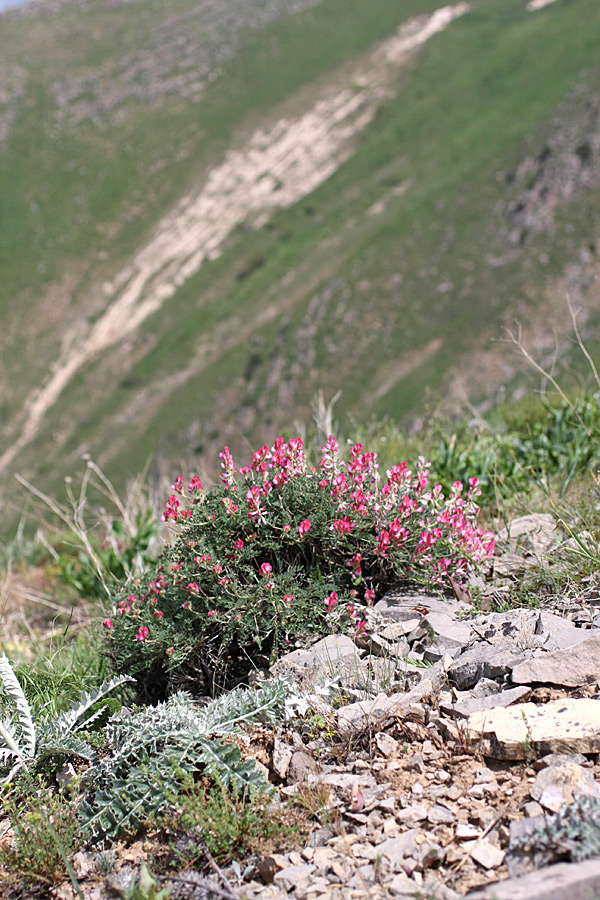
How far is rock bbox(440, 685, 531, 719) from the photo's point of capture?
2.81 metres

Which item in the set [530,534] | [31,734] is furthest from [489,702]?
[31,734]

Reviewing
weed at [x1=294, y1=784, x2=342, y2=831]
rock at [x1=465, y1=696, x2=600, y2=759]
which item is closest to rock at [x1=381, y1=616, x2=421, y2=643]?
rock at [x1=465, y1=696, x2=600, y2=759]

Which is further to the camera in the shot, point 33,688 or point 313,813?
point 33,688

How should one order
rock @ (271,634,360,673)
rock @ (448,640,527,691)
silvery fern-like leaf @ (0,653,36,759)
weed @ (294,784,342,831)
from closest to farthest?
1. weed @ (294,784,342,831)
2. rock @ (448,640,527,691)
3. silvery fern-like leaf @ (0,653,36,759)
4. rock @ (271,634,360,673)

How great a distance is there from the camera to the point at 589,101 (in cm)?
6862

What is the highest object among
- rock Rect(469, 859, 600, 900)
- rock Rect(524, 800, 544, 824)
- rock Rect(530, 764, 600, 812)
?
rock Rect(469, 859, 600, 900)

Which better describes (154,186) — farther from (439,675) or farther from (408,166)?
(439,675)

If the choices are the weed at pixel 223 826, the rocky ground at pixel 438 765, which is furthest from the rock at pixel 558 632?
the weed at pixel 223 826

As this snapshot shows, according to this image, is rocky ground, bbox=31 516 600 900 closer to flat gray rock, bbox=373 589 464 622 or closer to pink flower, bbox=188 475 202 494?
flat gray rock, bbox=373 589 464 622

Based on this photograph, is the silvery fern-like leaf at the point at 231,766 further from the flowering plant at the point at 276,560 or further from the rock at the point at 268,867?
the flowering plant at the point at 276,560

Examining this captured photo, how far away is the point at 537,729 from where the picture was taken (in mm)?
2615

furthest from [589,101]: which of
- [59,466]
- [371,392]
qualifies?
[59,466]

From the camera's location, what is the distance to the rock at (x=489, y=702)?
2811 mm

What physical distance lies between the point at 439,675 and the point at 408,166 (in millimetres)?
84647
